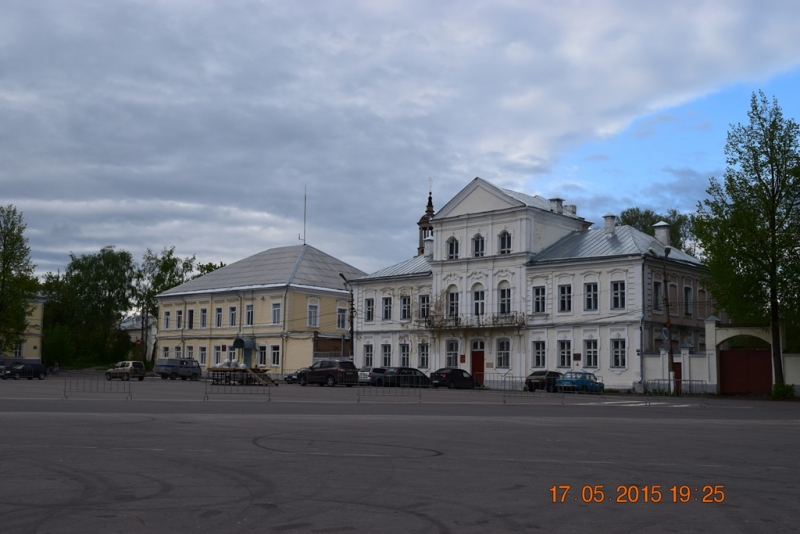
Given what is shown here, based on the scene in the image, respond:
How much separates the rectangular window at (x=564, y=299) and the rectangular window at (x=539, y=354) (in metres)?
2.75

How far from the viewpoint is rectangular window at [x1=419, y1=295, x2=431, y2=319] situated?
65.1 m

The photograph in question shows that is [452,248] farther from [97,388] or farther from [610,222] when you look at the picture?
[97,388]

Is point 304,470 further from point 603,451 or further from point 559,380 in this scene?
point 559,380

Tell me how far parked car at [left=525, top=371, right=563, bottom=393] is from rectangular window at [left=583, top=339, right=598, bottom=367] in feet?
16.1

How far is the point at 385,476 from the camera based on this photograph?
11297mm

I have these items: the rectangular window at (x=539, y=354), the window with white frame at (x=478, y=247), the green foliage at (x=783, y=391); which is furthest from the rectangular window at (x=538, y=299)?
the green foliage at (x=783, y=391)

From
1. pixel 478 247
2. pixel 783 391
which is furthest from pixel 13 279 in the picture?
pixel 783 391

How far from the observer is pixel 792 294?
43.2 metres

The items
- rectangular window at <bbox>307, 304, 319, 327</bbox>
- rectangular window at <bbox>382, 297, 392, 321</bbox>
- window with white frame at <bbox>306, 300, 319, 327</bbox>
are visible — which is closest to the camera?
rectangular window at <bbox>382, 297, 392, 321</bbox>

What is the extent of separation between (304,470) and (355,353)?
189 ft

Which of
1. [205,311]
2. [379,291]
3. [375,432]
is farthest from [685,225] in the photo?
[375,432]

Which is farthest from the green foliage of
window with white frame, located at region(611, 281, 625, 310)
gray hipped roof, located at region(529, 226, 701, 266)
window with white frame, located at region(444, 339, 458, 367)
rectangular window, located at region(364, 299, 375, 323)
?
rectangular window, located at region(364, 299, 375, 323)

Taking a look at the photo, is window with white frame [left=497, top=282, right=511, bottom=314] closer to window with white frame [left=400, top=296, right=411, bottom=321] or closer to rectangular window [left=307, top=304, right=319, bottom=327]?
window with white frame [left=400, top=296, right=411, bottom=321]

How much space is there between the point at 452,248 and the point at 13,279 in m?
37.9
